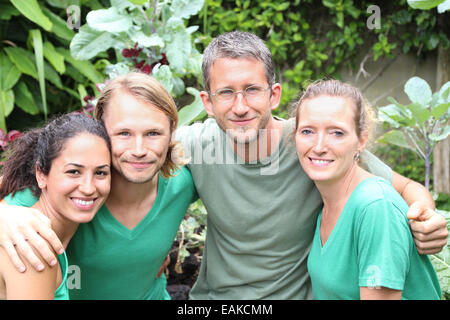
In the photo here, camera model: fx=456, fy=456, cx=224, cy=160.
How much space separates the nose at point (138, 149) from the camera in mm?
1737

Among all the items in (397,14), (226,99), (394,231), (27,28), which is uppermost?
(397,14)

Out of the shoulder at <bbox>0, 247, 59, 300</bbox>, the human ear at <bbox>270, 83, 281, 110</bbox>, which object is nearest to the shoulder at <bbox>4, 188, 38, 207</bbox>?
the shoulder at <bbox>0, 247, 59, 300</bbox>

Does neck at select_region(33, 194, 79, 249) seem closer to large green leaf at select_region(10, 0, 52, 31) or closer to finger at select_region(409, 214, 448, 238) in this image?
finger at select_region(409, 214, 448, 238)

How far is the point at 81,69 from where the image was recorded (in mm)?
3447

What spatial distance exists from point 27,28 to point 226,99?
248cm

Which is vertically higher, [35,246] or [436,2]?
[436,2]

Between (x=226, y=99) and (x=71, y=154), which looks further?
(x=226, y=99)

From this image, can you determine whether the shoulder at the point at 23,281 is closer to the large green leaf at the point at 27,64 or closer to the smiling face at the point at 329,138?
the smiling face at the point at 329,138

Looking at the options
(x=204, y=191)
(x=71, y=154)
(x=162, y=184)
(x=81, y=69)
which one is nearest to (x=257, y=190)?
(x=204, y=191)

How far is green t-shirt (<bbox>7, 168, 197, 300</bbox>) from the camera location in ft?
6.16

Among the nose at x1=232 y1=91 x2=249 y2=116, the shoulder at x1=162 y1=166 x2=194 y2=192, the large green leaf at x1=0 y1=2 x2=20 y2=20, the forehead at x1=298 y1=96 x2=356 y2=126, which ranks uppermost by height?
the large green leaf at x1=0 y1=2 x2=20 y2=20

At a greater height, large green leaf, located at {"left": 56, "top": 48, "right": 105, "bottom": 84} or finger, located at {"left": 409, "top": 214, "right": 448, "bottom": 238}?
large green leaf, located at {"left": 56, "top": 48, "right": 105, "bottom": 84}

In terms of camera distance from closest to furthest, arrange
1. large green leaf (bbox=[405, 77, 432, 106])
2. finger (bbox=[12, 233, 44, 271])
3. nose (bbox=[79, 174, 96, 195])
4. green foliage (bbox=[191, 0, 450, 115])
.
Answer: finger (bbox=[12, 233, 44, 271]), nose (bbox=[79, 174, 96, 195]), large green leaf (bbox=[405, 77, 432, 106]), green foliage (bbox=[191, 0, 450, 115])

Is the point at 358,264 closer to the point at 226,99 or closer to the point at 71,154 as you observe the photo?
the point at 226,99
